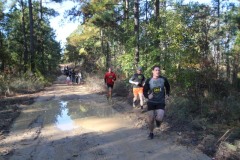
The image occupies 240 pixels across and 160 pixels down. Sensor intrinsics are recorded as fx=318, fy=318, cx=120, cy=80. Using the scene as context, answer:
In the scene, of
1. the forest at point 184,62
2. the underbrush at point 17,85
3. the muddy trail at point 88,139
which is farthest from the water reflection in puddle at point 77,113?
the underbrush at point 17,85

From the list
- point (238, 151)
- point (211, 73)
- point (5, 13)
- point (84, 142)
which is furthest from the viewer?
point (5, 13)

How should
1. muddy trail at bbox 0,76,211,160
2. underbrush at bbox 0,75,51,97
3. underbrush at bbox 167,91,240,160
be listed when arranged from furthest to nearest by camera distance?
underbrush at bbox 0,75,51,97 → underbrush at bbox 167,91,240,160 → muddy trail at bbox 0,76,211,160

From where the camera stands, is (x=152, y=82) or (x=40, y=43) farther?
(x=40, y=43)

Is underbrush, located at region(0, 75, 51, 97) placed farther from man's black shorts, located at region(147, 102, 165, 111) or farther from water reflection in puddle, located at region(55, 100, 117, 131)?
man's black shorts, located at region(147, 102, 165, 111)

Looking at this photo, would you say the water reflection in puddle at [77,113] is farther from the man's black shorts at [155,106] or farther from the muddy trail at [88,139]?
the man's black shorts at [155,106]

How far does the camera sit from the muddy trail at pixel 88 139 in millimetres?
7113

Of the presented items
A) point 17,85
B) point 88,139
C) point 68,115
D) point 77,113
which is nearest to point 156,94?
point 88,139

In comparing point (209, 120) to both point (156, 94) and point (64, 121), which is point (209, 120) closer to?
point (156, 94)

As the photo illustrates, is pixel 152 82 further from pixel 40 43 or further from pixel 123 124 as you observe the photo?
pixel 40 43

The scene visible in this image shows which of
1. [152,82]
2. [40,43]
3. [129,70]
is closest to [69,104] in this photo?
[129,70]

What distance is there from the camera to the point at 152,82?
8.41m

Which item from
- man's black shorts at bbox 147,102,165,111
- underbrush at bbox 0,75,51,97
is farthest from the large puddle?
underbrush at bbox 0,75,51,97

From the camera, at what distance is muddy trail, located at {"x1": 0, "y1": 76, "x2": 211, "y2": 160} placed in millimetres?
7113

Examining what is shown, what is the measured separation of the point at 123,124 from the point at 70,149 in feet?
10.7
